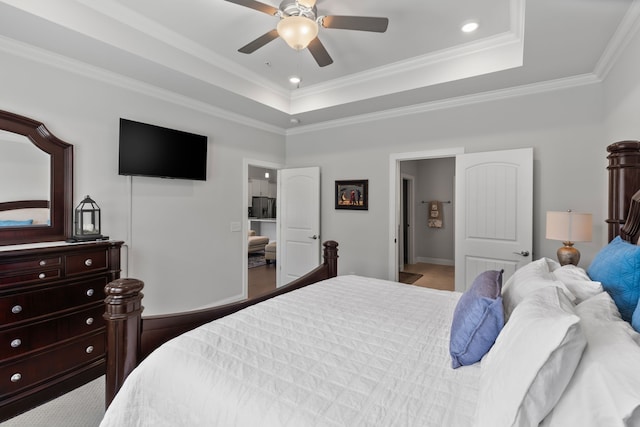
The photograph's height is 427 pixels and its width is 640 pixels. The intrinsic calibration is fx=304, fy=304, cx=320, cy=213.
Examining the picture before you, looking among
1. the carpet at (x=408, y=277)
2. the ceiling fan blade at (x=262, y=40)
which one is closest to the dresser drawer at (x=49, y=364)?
the ceiling fan blade at (x=262, y=40)

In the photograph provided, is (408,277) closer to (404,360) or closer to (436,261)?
(436,261)

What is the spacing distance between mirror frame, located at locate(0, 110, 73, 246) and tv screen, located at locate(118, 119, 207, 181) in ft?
1.41

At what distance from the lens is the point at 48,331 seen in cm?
221

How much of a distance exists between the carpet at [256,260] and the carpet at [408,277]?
313cm

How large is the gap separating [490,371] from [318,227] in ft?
12.1

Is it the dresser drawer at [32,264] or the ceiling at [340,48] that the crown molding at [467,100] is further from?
the dresser drawer at [32,264]

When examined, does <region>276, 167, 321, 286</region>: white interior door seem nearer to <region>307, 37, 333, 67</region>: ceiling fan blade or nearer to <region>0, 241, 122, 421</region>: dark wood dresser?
<region>307, 37, 333, 67</region>: ceiling fan blade

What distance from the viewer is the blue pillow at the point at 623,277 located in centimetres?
119

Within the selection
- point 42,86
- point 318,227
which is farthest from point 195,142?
point 318,227

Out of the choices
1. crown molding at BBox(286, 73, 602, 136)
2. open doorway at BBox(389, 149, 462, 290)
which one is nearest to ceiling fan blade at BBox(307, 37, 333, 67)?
crown molding at BBox(286, 73, 602, 136)

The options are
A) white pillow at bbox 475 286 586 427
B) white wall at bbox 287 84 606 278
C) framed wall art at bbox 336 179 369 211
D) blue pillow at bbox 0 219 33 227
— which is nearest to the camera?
white pillow at bbox 475 286 586 427

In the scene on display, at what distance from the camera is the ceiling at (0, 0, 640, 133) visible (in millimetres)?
2172

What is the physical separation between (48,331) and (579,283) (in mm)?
3313

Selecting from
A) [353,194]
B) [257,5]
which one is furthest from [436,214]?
[257,5]
